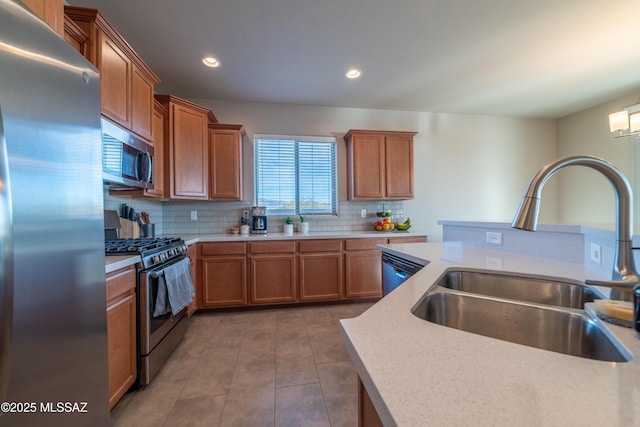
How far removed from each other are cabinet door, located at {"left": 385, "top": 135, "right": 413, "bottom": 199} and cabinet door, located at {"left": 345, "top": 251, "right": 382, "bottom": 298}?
965mm

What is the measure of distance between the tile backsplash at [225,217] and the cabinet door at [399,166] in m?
0.33

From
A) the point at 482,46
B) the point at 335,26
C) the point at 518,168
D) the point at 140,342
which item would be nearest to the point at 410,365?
the point at 140,342

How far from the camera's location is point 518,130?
4.27 metres

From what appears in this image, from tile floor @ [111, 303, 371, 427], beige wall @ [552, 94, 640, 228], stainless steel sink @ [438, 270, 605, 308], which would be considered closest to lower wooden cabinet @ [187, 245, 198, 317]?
tile floor @ [111, 303, 371, 427]

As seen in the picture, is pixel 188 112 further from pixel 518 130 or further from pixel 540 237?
pixel 518 130

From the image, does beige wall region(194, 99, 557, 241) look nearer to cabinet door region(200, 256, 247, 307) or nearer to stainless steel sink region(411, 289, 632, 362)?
cabinet door region(200, 256, 247, 307)

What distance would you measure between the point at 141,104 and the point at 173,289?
1543 millimetres

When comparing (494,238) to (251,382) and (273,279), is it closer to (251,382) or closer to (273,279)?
(251,382)

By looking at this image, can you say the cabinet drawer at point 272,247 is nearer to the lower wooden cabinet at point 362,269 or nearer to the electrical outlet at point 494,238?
the lower wooden cabinet at point 362,269

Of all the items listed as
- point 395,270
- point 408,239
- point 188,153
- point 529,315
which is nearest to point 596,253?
point 529,315

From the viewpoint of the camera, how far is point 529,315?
0.78 meters

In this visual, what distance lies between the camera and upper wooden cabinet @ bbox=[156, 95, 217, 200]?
2697mm

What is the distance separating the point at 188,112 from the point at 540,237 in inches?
132

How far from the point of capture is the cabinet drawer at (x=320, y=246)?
121 inches
